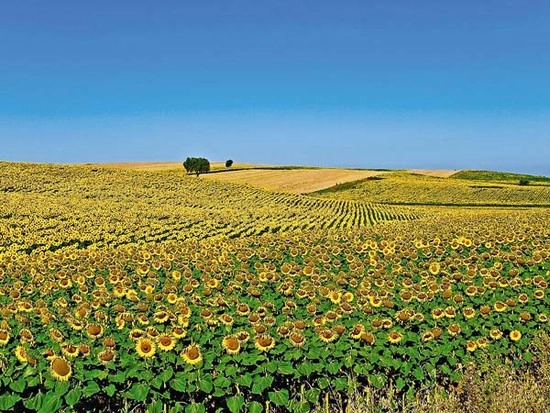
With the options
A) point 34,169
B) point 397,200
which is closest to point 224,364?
point 34,169

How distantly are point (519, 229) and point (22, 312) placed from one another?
433 inches

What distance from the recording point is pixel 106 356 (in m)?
5.24

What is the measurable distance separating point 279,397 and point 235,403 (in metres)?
0.46

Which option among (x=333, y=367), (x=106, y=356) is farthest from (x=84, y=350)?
(x=333, y=367)

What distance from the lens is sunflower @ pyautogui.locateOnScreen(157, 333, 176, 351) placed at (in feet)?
18.3

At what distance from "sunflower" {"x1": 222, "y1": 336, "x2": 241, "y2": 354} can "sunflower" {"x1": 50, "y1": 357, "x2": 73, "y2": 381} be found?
1.50 meters

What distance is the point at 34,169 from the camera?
171 feet

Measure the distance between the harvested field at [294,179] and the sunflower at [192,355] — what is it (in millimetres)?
72750

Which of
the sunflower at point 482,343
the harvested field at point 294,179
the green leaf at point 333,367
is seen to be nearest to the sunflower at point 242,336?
the green leaf at point 333,367

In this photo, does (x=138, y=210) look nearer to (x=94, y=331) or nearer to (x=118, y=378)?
(x=94, y=331)

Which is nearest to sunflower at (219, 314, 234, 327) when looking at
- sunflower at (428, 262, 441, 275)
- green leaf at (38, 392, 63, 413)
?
green leaf at (38, 392, 63, 413)

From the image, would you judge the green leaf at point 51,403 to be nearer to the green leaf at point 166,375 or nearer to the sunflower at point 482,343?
the green leaf at point 166,375

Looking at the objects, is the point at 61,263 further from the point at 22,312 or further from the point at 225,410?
the point at 225,410

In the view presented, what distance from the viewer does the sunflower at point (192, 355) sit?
534 centimetres
